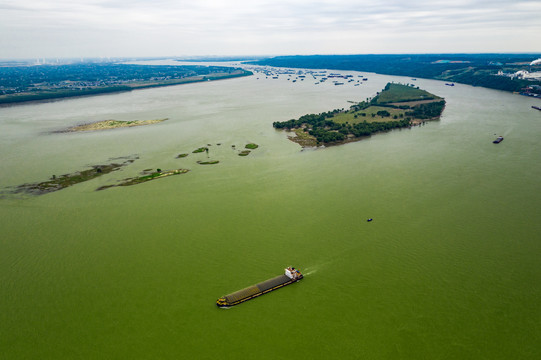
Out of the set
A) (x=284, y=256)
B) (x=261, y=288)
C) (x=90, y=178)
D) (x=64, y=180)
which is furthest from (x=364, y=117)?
(x=64, y=180)

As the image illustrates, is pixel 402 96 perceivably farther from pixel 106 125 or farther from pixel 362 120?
pixel 106 125

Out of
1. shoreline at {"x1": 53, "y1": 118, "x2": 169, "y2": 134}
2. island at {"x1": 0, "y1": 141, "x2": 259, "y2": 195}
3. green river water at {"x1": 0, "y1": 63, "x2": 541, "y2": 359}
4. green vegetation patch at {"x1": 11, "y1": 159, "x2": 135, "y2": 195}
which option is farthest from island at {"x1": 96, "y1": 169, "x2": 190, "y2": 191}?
shoreline at {"x1": 53, "y1": 118, "x2": 169, "y2": 134}

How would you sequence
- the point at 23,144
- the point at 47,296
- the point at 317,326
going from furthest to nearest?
1. the point at 23,144
2. the point at 47,296
3. the point at 317,326

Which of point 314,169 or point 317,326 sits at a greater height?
point 314,169

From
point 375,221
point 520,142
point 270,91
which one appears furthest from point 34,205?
point 270,91

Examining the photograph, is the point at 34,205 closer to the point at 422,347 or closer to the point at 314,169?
the point at 314,169

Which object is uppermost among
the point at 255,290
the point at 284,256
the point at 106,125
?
the point at 106,125
